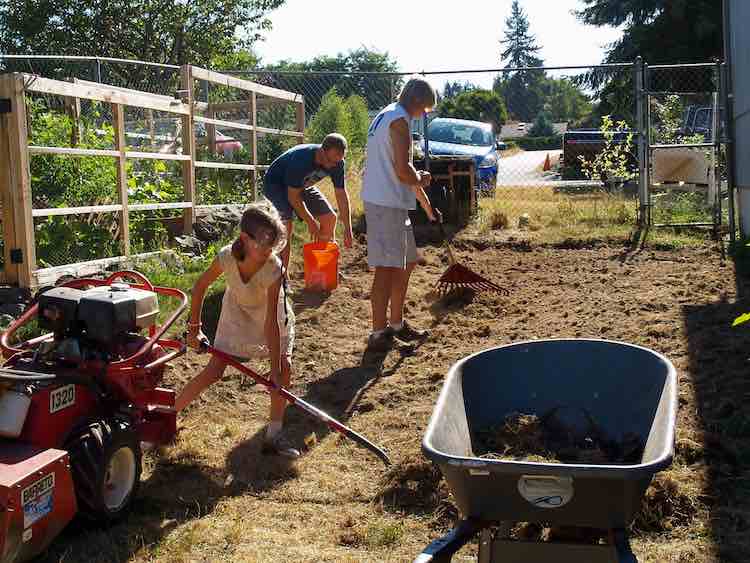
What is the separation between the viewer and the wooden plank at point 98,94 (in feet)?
20.3

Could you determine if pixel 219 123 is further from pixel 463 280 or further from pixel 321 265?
pixel 463 280

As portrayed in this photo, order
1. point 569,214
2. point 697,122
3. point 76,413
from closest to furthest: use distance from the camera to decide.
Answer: point 76,413 → point 569,214 → point 697,122

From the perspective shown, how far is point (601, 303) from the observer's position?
714cm

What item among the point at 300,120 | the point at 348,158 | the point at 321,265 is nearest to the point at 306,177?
the point at 321,265

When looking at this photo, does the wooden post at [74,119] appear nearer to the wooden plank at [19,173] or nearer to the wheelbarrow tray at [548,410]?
the wooden plank at [19,173]

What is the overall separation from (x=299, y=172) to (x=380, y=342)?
1661mm

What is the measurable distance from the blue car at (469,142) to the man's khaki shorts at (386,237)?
28.3 feet

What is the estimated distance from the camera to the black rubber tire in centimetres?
325

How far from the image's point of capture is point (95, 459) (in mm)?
3273

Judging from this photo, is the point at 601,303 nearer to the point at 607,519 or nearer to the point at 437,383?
the point at 437,383

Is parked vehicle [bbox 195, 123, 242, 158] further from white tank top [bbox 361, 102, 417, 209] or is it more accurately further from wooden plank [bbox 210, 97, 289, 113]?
white tank top [bbox 361, 102, 417, 209]

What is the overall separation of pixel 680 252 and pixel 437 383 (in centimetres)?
508

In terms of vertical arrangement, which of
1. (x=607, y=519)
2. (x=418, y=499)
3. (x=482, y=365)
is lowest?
(x=418, y=499)

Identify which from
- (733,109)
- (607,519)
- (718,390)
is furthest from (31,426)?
(733,109)
